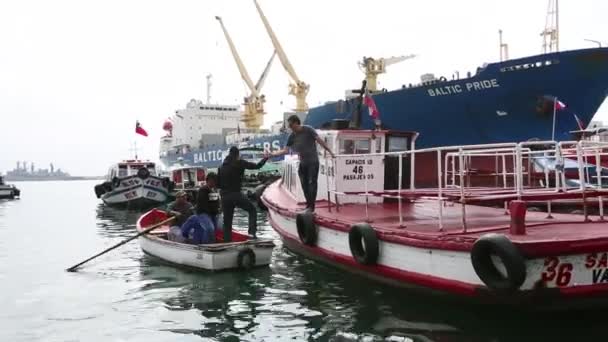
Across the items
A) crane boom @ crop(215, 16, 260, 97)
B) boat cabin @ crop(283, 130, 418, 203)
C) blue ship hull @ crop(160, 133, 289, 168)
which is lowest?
boat cabin @ crop(283, 130, 418, 203)

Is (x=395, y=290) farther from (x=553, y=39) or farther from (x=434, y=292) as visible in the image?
(x=553, y=39)

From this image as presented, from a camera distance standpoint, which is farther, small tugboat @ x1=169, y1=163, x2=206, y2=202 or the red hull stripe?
small tugboat @ x1=169, y1=163, x2=206, y2=202

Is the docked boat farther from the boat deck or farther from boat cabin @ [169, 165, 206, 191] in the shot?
boat cabin @ [169, 165, 206, 191]

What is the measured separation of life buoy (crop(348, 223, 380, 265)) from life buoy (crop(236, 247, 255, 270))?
Result: 283 centimetres

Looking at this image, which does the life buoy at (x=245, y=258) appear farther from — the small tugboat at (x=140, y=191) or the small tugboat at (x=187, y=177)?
the small tugboat at (x=187, y=177)

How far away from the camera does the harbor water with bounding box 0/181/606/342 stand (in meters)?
7.19

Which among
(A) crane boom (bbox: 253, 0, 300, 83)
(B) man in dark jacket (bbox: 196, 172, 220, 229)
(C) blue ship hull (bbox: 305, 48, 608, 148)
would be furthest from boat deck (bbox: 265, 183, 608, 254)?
(A) crane boom (bbox: 253, 0, 300, 83)

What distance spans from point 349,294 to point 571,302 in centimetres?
367

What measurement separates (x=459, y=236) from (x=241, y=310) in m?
3.54

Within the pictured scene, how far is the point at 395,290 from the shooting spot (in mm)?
8891

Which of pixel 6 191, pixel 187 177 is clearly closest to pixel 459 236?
pixel 187 177

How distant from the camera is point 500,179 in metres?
16.6

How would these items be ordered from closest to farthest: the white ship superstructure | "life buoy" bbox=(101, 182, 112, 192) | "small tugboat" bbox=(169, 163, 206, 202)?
"small tugboat" bbox=(169, 163, 206, 202)
"life buoy" bbox=(101, 182, 112, 192)
the white ship superstructure

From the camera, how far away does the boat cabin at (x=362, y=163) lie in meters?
12.0
